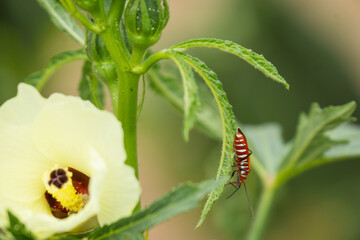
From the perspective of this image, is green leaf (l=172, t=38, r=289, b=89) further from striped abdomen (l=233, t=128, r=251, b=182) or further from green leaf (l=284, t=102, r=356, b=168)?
green leaf (l=284, t=102, r=356, b=168)

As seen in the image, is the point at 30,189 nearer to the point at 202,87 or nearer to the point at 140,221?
the point at 140,221

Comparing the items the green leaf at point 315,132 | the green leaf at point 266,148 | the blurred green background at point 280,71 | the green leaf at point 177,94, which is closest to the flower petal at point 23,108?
the green leaf at point 177,94

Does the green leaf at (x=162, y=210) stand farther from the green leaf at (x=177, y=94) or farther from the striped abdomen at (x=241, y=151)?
the green leaf at (x=177, y=94)

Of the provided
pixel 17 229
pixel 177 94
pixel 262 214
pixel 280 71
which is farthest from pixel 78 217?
pixel 280 71

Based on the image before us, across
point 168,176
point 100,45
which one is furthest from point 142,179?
point 100,45

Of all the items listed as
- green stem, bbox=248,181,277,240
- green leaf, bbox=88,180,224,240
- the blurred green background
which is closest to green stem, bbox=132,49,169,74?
green leaf, bbox=88,180,224,240

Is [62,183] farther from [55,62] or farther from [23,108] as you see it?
[55,62]
